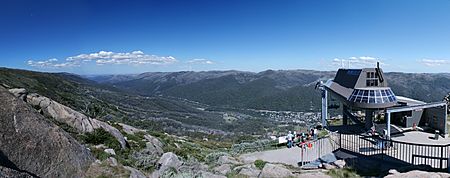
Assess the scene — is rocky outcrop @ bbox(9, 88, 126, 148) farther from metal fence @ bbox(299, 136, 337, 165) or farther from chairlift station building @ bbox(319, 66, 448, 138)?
chairlift station building @ bbox(319, 66, 448, 138)

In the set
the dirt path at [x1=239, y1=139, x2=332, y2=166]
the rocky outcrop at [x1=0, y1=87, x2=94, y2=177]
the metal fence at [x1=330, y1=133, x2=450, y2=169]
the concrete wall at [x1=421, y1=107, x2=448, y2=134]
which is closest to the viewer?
the rocky outcrop at [x1=0, y1=87, x2=94, y2=177]

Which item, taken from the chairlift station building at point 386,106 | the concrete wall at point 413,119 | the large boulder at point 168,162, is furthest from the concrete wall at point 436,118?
the large boulder at point 168,162

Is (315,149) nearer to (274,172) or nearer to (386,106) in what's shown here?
(386,106)

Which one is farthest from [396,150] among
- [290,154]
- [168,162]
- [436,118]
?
[168,162]

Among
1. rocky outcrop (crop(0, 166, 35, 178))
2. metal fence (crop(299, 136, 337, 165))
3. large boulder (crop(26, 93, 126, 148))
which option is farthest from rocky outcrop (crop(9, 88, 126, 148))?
rocky outcrop (crop(0, 166, 35, 178))

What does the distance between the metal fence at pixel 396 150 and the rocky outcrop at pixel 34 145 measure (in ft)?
43.4

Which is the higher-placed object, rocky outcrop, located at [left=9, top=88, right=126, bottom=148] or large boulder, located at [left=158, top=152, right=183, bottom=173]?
rocky outcrop, located at [left=9, top=88, right=126, bottom=148]

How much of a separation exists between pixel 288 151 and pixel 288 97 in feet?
537

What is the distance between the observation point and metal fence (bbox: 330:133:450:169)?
42.5 feet

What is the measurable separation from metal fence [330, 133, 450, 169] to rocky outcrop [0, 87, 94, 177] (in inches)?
520

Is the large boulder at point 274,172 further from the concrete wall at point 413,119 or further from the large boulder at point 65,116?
the concrete wall at point 413,119

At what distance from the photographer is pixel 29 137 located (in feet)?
23.7

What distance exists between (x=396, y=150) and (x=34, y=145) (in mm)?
15758

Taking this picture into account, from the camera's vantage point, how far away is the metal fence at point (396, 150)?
12.9 metres
